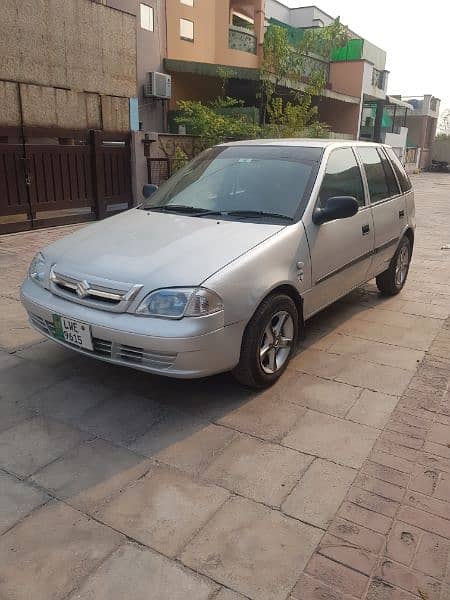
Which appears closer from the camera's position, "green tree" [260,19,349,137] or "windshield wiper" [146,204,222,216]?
"windshield wiper" [146,204,222,216]

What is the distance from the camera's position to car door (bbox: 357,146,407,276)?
16.4ft

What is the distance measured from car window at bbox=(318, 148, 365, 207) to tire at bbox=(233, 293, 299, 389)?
3.22 feet

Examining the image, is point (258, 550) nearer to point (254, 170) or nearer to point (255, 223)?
point (255, 223)

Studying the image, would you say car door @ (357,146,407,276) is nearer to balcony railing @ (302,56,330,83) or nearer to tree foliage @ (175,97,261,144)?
tree foliage @ (175,97,261,144)

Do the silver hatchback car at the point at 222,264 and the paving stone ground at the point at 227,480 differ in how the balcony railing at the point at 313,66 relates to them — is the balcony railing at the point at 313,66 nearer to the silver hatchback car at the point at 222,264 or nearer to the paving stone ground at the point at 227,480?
the silver hatchback car at the point at 222,264

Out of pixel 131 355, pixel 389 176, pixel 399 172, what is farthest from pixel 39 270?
pixel 399 172

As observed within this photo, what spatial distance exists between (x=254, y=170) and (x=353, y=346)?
1.70 m

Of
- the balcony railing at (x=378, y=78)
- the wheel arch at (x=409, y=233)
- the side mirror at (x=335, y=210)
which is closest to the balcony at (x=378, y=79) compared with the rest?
the balcony railing at (x=378, y=78)

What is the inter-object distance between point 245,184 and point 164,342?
178 centimetres

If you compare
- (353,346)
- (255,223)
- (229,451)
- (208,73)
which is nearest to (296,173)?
(255,223)

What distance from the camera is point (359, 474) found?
2.73 m

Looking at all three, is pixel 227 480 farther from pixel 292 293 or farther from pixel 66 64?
pixel 66 64

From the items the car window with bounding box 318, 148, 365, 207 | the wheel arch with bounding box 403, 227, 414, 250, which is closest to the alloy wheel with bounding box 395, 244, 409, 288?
the wheel arch with bounding box 403, 227, 414, 250

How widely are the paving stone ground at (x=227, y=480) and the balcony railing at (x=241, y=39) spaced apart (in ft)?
64.0
